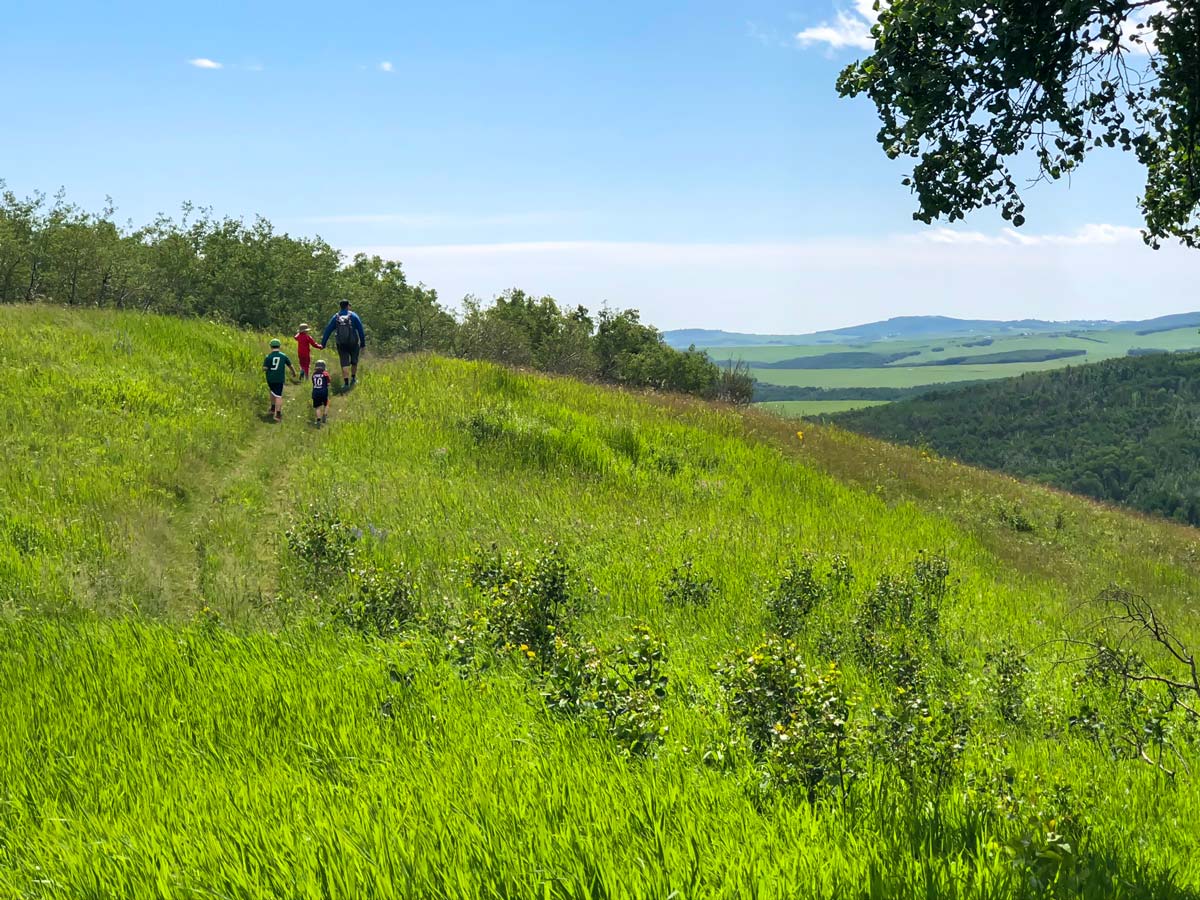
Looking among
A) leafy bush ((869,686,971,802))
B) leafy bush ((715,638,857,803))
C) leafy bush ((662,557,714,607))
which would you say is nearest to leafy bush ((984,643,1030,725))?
leafy bush ((869,686,971,802))

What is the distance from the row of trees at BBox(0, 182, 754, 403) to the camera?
4569cm

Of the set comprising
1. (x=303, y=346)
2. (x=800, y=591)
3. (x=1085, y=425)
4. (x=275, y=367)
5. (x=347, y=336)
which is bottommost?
(x=1085, y=425)

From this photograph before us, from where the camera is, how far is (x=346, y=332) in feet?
65.7

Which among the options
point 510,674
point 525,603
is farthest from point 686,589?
point 510,674

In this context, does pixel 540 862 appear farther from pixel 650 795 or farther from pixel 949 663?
pixel 949 663

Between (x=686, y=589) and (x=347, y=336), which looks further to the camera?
(x=347, y=336)

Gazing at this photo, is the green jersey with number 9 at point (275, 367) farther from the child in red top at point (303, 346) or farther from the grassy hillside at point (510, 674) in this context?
the child in red top at point (303, 346)

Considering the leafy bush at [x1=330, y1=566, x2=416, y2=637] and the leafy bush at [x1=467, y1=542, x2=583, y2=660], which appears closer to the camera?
the leafy bush at [x1=467, y1=542, x2=583, y2=660]

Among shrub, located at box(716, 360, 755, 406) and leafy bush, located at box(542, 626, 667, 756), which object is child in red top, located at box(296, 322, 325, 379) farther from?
shrub, located at box(716, 360, 755, 406)

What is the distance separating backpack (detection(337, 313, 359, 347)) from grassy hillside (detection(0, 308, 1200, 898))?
11.6 feet

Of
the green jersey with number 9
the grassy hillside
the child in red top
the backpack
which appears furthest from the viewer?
the child in red top

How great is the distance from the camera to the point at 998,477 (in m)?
26.4

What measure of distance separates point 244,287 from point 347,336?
3756cm

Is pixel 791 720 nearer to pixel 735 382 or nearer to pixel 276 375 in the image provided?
pixel 276 375
